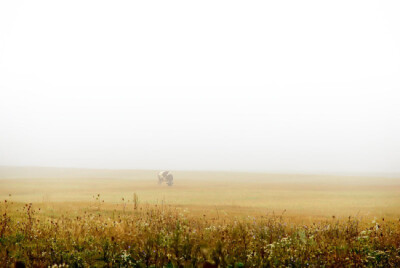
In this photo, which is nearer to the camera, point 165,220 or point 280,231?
point 280,231

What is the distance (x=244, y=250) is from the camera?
9594 millimetres

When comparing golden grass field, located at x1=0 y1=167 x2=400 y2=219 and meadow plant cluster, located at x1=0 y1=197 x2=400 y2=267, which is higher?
meadow plant cluster, located at x1=0 y1=197 x2=400 y2=267

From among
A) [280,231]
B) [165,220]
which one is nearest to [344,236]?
[280,231]

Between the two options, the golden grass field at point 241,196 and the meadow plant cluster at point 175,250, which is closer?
the meadow plant cluster at point 175,250

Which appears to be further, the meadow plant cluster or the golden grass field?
the golden grass field

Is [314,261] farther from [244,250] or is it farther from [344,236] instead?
[344,236]

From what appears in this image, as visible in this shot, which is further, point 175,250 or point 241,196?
point 241,196

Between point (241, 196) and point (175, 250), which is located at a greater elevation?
point (175, 250)

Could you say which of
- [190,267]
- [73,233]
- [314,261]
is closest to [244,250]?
[314,261]

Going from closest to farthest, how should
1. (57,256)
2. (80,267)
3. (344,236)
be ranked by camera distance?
(80,267) → (57,256) → (344,236)

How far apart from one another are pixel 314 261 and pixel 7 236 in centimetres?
879

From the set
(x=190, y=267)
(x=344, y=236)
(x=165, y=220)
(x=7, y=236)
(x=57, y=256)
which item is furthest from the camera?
(x=165, y=220)

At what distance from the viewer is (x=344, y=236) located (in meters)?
12.5

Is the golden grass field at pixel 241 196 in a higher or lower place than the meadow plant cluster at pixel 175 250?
lower
